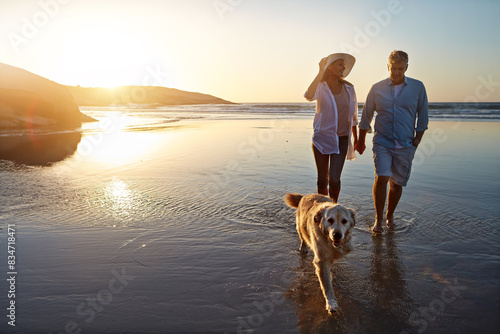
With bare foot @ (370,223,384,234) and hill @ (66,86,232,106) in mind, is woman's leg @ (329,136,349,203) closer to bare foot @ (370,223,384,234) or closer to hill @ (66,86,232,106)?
bare foot @ (370,223,384,234)

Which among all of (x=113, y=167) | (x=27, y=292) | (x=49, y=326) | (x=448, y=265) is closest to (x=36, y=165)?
(x=113, y=167)

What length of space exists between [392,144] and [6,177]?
26.7 ft

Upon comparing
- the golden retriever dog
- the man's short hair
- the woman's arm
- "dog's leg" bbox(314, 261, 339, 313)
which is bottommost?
"dog's leg" bbox(314, 261, 339, 313)

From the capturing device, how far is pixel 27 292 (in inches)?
122

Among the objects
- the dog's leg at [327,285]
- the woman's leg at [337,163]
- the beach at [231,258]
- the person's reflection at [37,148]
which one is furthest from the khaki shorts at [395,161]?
the person's reflection at [37,148]

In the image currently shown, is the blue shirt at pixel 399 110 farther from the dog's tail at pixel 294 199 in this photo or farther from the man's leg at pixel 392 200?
the dog's tail at pixel 294 199

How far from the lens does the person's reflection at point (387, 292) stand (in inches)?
105

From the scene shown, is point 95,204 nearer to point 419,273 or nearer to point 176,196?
point 176,196

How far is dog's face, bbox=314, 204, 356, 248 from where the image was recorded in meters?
2.91

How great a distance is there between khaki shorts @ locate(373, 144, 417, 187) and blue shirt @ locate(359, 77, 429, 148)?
0.09 metres

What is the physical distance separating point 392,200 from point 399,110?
1297 mm

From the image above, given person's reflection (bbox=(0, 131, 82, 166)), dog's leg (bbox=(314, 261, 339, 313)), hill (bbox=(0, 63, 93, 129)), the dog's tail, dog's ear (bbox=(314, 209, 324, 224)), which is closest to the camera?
dog's leg (bbox=(314, 261, 339, 313))

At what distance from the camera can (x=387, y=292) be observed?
3117 millimetres

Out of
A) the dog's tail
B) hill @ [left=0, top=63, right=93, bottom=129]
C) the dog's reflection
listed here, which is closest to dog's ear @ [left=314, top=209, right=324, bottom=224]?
the dog's reflection
